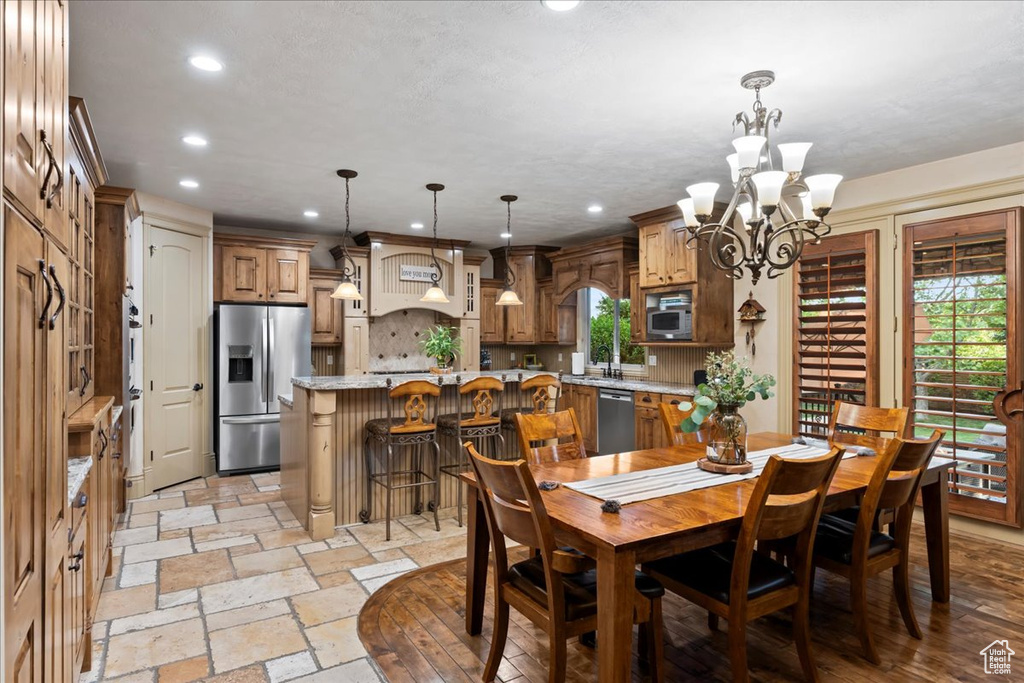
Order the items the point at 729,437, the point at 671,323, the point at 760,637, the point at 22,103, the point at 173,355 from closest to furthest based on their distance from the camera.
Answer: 1. the point at 22,103
2. the point at 760,637
3. the point at 729,437
4. the point at 173,355
5. the point at 671,323

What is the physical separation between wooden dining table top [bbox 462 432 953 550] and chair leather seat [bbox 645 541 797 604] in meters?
0.26

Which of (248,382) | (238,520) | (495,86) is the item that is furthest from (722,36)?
(248,382)

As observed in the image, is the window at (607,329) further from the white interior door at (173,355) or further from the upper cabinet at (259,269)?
the white interior door at (173,355)

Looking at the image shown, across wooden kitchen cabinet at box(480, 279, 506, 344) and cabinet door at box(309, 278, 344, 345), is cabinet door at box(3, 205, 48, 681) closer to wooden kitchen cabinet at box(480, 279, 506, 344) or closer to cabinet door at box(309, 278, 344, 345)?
cabinet door at box(309, 278, 344, 345)

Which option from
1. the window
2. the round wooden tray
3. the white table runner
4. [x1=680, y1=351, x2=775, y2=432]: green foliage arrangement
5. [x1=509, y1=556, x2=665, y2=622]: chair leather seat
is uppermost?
the window

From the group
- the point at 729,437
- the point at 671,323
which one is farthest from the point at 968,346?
the point at 729,437

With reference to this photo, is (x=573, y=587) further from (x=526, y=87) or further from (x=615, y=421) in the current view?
(x=615, y=421)

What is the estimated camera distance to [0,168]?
956mm

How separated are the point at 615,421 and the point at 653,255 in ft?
5.78

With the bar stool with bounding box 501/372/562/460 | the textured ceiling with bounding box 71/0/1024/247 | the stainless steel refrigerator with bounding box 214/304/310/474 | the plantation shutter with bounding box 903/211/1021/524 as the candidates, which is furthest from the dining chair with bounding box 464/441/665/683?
the stainless steel refrigerator with bounding box 214/304/310/474

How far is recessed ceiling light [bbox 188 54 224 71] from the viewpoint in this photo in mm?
2574

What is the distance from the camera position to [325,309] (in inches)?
260

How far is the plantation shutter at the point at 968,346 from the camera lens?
3.78 meters

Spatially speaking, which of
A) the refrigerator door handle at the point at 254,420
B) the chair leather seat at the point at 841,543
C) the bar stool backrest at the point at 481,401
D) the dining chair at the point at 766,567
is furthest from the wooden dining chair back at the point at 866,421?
the refrigerator door handle at the point at 254,420
